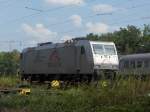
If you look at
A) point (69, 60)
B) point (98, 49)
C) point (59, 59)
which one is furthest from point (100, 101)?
point (59, 59)

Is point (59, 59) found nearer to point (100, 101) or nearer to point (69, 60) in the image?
point (69, 60)

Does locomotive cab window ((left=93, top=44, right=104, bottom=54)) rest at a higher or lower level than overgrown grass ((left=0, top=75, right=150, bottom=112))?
higher

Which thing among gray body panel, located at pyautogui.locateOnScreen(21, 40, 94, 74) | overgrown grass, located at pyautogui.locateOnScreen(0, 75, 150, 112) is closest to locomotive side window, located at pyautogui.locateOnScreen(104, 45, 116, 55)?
gray body panel, located at pyautogui.locateOnScreen(21, 40, 94, 74)

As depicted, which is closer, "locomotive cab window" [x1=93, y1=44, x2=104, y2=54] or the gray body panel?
the gray body panel

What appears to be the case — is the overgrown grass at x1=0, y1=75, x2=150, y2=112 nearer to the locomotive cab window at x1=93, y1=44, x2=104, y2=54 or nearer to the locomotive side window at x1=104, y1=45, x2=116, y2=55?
the locomotive cab window at x1=93, y1=44, x2=104, y2=54

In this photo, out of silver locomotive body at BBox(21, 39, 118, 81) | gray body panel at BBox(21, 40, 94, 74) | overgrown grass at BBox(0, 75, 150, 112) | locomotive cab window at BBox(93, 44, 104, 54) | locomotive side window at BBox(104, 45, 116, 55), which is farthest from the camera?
locomotive side window at BBox(104, 45, 116, 55)

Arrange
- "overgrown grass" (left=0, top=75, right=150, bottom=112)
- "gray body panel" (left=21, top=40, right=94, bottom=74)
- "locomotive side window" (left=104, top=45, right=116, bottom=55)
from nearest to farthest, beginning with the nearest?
"overgrown grass" (left=0, top=75, right=150, bottom=112) < "gray body panel" (left=21, top=40, right=94, bottom=74) < "locomotive side window" (left=104, top=45, right=116, bottom=55)

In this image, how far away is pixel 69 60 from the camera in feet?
112

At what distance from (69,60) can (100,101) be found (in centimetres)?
2126

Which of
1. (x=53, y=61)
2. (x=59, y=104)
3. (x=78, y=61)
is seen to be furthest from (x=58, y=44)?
(x=59, y=104)

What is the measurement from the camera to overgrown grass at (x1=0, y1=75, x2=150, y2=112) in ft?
39.6

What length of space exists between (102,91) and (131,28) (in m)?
82.9

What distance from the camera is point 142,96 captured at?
42.4 feet

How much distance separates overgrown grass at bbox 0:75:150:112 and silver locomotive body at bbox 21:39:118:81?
Answer: 42.1 ft
